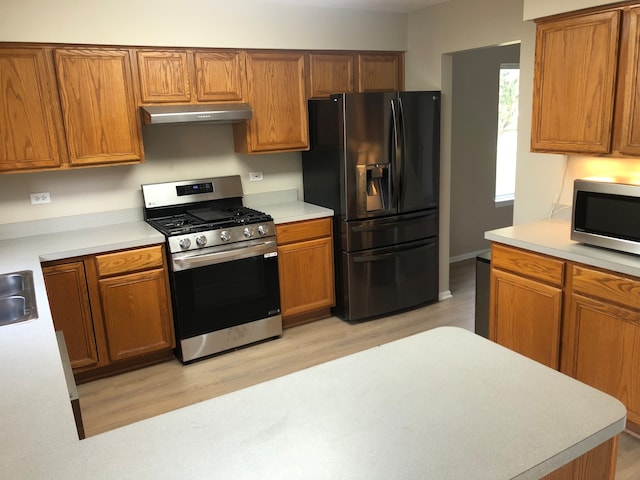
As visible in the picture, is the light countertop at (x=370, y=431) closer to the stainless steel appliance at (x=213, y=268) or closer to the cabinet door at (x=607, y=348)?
the cabinet door at (x=607, y=348)

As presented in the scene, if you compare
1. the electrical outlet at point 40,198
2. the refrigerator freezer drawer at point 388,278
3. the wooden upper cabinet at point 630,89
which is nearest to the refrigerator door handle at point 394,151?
the refrigerator freezer drawer at point 388,278

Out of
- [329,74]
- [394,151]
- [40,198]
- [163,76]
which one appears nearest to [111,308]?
[40,198]

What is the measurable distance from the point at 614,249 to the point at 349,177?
183 cm

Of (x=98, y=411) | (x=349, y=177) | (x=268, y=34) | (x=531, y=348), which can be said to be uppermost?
(x=268, y=34)

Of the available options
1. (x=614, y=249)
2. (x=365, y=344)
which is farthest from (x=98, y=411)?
(x=614, y=249)

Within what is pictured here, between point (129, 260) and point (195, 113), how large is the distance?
1.05 metres

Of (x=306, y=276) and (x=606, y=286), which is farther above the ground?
(x=606, y=286)

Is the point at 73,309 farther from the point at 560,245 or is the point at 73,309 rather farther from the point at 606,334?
the point at 606,334

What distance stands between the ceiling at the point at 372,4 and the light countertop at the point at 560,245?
195cm

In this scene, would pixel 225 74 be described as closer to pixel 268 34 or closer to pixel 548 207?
pixel 268 34

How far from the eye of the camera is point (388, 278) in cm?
406

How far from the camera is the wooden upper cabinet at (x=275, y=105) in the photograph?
3.75m

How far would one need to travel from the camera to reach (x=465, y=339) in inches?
60.1

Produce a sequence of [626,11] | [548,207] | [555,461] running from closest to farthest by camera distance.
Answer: [555,461]
[626,11]
[548,207]
